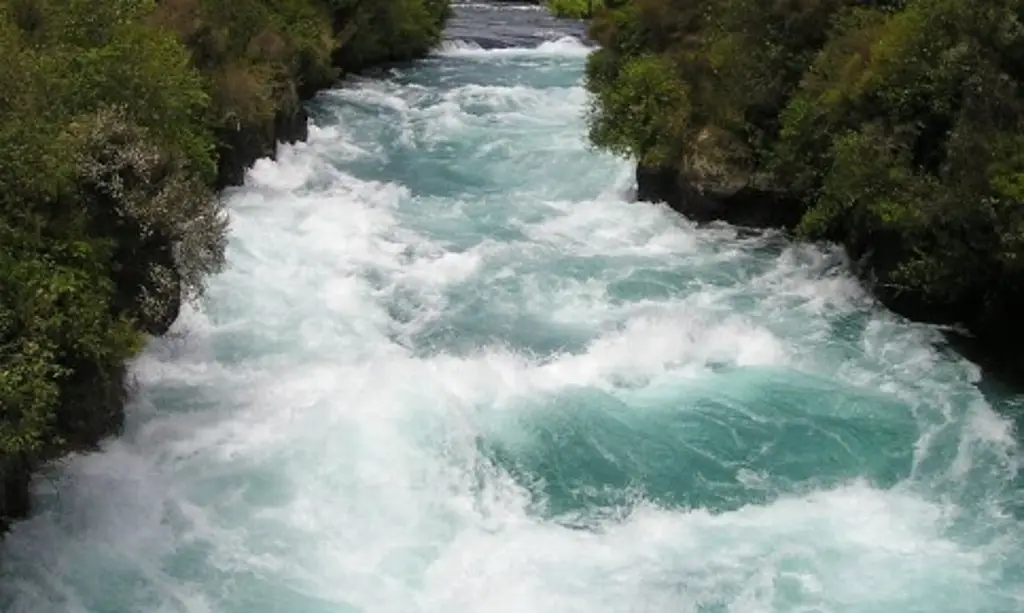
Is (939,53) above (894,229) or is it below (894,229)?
above

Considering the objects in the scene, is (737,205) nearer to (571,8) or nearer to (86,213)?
(86,213)

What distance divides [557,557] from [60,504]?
5259mm

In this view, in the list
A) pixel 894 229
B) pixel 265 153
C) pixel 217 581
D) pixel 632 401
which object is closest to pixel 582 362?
pixel 632 401

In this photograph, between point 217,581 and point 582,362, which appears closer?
point 217,581

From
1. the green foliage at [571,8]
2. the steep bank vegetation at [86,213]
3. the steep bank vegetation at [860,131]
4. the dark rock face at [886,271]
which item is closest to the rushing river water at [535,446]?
the dark rock face at [886,271]

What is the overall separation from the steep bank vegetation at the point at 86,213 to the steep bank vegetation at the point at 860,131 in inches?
359

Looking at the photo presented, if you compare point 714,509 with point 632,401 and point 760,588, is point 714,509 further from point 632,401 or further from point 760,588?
point 632,401

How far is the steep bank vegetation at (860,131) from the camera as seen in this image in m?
15.9

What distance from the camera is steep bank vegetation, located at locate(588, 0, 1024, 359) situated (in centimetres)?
1591

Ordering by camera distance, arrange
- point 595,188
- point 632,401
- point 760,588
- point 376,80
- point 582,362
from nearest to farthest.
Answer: point 760,588 → point 632,401 → point 582,362 → point 595,188 → point 376,80

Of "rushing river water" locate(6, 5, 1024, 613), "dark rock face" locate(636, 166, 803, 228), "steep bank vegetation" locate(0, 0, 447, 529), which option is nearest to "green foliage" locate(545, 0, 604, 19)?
"dark rock face" locate(636, 166, 803, 228)

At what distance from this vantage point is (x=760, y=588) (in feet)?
37.7

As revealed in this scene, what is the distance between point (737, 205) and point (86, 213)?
12.4m

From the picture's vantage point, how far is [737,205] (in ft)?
69.8
